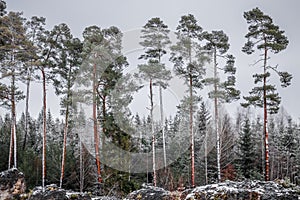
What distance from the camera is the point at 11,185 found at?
1174 centimetres

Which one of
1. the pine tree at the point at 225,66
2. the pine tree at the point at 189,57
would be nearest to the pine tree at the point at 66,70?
the pine tree at the point at 189,57

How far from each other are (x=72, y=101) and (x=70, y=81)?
188 cm

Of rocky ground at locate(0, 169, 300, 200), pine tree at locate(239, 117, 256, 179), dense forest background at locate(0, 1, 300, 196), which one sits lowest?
pine tree at locate(239, 117, 256, 179)

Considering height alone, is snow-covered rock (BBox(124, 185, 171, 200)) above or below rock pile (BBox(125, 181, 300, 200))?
below

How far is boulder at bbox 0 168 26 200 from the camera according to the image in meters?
11.4

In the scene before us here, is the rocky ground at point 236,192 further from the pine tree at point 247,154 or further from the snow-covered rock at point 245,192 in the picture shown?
the pine tree at point 247,154

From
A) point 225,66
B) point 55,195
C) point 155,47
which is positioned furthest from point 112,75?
point 55,195

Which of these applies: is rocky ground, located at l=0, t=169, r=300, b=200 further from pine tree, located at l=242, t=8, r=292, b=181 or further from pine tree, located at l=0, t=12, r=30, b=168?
pine tree, located at l=0, t=12, r=30, b=168

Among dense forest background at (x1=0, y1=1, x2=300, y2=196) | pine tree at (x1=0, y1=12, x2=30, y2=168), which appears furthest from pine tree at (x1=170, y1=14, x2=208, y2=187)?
pine tree at (x1=0, y1=12, x2=30, y2=168)

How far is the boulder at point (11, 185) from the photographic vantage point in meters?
11.4

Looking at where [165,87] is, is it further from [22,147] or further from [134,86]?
[22,147]

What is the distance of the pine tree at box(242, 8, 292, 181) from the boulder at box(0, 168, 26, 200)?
10.7 meters

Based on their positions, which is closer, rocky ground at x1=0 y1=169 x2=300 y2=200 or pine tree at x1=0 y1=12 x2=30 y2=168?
rocky ground at x1=0 y1=169 x2=300 y2=200

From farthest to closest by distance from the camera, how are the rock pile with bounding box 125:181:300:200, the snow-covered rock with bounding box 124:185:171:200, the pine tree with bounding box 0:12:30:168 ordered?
the pine tree with bounding box 0:12:30:168, the snow-covered rock with bounding box 124:185:171:200, the rock pile with bounding box 125:181:300:200
